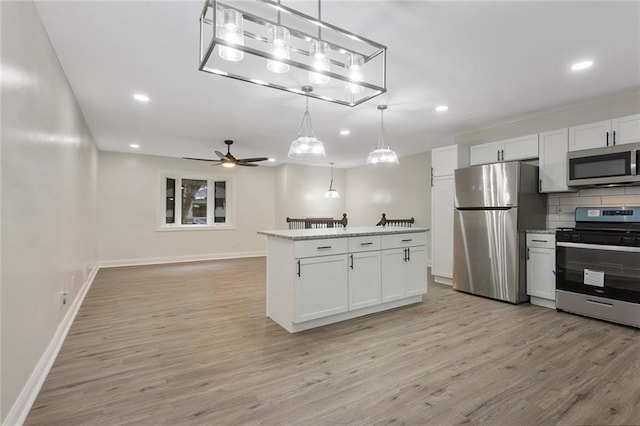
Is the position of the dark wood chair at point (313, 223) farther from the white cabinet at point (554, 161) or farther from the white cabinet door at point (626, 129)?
the white cabinet door at point (626, 129)

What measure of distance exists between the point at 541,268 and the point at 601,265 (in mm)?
616

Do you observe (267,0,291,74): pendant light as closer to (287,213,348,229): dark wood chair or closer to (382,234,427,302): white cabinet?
(382,234,427,302): white cabinet

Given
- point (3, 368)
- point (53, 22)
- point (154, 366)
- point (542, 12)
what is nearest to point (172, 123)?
point (53, 22)

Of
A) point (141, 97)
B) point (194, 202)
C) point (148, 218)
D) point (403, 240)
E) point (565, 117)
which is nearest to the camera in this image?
point (141, 97)

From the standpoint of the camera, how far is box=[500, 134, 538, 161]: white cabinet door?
13.6 ft

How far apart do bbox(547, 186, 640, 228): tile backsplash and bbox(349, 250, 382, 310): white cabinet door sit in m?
2.58

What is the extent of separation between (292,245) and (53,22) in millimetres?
2455

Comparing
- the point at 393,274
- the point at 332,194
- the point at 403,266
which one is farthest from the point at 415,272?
the point at 332,194

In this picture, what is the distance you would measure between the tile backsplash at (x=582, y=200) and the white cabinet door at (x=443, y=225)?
1.26 m

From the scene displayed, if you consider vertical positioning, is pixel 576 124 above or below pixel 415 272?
above

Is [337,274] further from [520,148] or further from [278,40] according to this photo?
[520,148]

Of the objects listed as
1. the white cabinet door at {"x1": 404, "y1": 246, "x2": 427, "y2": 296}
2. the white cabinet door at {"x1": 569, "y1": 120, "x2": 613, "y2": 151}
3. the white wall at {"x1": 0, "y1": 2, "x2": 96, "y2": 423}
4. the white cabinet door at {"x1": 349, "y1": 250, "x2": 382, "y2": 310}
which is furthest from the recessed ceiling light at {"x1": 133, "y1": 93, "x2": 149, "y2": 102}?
the white cabinet door at {"x1": 569, "y1": 120, "x2": 613, "y2": 151}

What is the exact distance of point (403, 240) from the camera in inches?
149

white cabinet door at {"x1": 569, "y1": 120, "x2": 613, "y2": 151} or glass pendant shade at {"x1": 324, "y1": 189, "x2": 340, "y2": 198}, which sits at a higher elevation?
white cabinet door at {"x1": 569, "y1": 120, "x2": 613, "y2": 151}
